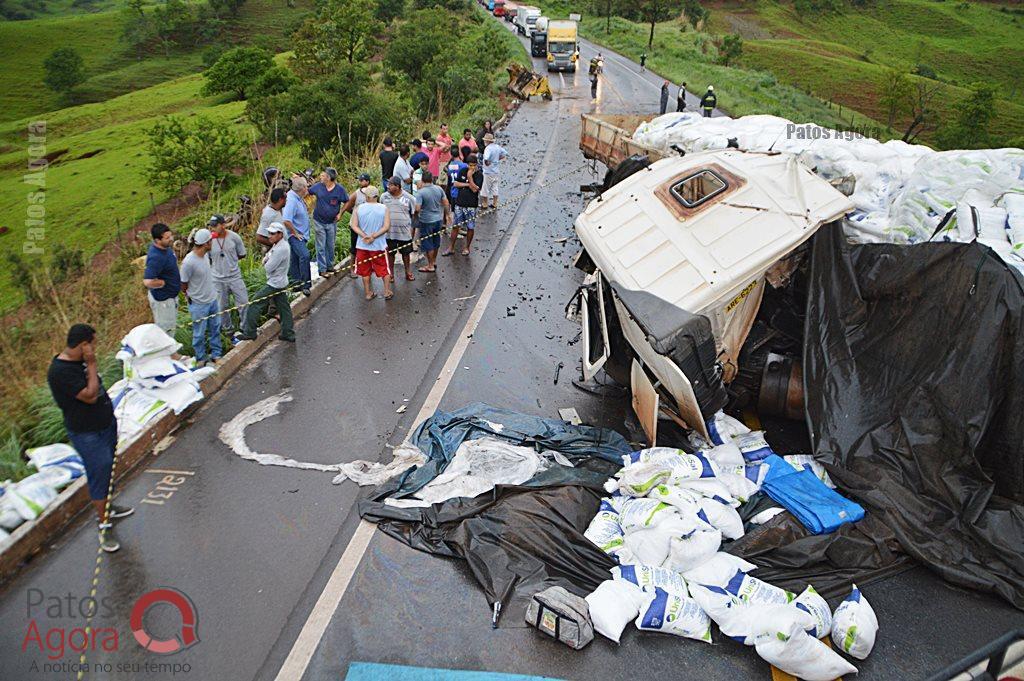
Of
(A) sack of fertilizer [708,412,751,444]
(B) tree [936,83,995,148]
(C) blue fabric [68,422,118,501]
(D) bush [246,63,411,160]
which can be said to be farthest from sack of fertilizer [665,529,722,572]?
(B) tree [936,83,995,148]

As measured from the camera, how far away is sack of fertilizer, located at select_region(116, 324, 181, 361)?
254 inches

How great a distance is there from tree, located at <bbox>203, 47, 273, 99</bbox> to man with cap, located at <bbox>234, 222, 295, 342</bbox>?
1875 inches

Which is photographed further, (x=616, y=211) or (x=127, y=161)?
(x=127, y=161)

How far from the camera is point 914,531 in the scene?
518 centimetres

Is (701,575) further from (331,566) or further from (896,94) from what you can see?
(896,94)

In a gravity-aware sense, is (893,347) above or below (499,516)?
above

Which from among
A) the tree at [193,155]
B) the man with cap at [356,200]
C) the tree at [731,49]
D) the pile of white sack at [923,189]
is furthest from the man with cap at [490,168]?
the tree at [731,49]

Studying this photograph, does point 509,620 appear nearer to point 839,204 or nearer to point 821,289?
point 821,289

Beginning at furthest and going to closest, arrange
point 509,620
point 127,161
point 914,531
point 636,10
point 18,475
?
point 636,10
point 127,161
point 18,475
point 914,531
point 509,620

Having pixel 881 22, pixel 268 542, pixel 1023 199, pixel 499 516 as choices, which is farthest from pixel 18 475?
pixel 881 22

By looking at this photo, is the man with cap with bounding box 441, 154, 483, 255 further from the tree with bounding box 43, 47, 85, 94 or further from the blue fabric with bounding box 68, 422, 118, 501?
the tree with bounding box 43, 47, 85, 94

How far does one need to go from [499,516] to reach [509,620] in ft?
2.90

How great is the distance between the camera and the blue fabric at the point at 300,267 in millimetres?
9148

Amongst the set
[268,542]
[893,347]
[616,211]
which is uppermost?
[616,211]
